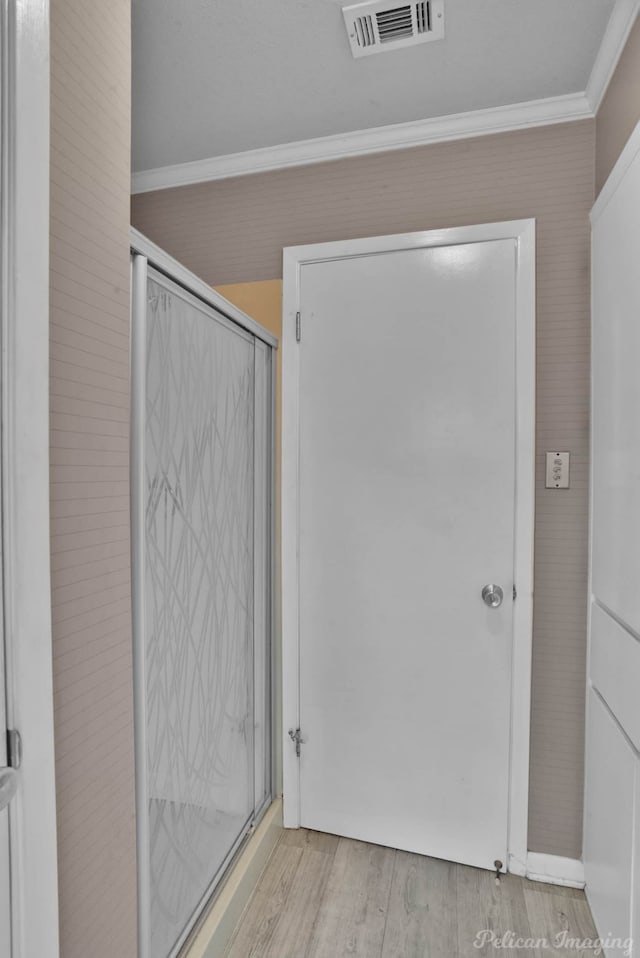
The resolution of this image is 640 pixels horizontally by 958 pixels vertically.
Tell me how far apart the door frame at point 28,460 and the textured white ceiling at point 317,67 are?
2.82ft

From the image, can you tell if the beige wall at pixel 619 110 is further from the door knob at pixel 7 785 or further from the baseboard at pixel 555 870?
the baseboard at pixel 555 870

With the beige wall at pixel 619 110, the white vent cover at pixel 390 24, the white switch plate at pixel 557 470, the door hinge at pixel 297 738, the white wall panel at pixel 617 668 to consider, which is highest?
the white vent cover at pixel 390 24

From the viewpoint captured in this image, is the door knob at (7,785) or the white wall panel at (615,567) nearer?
the door knob at (7,785)

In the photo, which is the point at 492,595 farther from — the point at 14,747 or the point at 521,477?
the point at 14,747

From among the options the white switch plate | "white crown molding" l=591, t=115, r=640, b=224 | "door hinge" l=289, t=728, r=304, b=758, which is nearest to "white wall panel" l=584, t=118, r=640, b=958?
"white crown molding" l=591, t=115, r=640, b=224

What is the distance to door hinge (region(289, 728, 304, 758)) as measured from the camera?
75.5 inches

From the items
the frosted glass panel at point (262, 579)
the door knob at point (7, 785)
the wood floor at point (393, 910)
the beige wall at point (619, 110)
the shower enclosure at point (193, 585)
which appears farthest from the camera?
the frosted glass panel at point (262, 579)

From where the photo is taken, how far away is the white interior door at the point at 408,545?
1.73m

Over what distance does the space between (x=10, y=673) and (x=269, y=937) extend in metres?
1.30

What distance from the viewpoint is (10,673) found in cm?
75

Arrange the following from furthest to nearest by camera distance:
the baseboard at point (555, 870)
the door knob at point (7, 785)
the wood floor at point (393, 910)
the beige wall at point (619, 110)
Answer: the baseboard at point (555, 870)
the wood floor at point (393, 910)
the beige wall at point (619, 110)
the door knob at point (7, 785)

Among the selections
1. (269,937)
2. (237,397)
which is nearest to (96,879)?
(269,937)

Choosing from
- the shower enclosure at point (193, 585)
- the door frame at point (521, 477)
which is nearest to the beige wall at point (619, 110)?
the door frame at point (521, 477)

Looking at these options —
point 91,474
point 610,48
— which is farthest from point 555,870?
point 610,48
